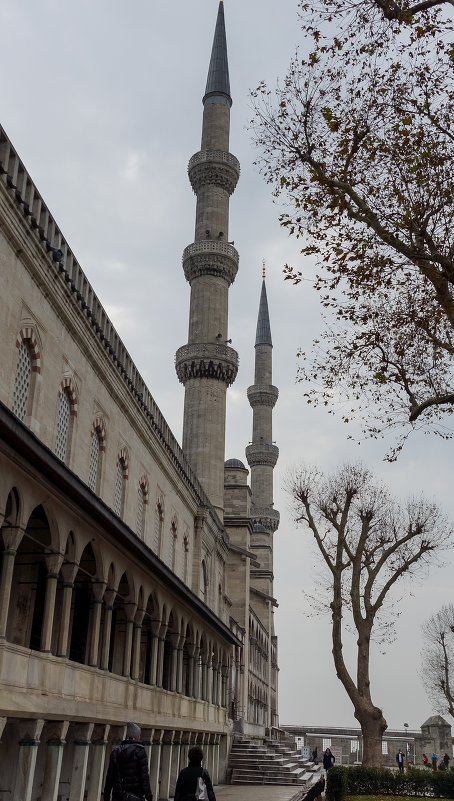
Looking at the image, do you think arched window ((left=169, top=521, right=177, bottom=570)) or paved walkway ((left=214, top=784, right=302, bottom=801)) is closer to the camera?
paved walkway ((left=214, top=784, right=302, bottom=801))

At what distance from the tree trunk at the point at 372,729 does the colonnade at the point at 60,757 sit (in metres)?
8.73

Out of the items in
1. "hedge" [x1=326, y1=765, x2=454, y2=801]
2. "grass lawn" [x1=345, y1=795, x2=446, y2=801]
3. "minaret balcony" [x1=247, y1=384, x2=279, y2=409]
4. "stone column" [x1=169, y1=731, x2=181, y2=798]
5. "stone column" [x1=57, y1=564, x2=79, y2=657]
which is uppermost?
"minaret balcony" [x1=247, y1=384, x2=279, y2=409]

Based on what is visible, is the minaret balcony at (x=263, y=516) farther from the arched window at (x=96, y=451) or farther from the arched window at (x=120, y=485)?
the arched window at (x=96, y=451)

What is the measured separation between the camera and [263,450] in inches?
2648

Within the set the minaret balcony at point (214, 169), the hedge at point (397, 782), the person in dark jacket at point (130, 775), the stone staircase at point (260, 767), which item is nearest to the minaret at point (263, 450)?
the minaret balcony at point (214, 169)

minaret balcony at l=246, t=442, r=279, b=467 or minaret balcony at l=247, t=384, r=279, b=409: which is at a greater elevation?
minaret balcony at l=247, t=384, r=279, b=409

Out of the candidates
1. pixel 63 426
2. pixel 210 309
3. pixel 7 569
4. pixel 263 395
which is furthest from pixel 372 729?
pixel 263 395

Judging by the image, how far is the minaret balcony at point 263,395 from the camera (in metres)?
69.0

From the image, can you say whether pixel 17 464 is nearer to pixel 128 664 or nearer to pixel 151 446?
pixel 128 664

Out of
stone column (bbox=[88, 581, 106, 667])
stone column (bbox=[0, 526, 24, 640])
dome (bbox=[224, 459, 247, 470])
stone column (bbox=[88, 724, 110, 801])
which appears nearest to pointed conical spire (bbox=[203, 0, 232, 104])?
dome (bbox=[224, 459, 247, 470])

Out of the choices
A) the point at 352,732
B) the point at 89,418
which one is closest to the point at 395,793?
the point at 89,418

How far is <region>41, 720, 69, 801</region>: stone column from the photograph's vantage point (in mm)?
12062

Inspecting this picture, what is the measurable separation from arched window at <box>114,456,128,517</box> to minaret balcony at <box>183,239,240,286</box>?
2338cm

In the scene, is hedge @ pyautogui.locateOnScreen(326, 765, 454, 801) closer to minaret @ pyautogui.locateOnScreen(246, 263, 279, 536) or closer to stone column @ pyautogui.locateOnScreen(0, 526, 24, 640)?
stone column @ pyautogui.locateOnScreen(0, 526, 24, 640)
